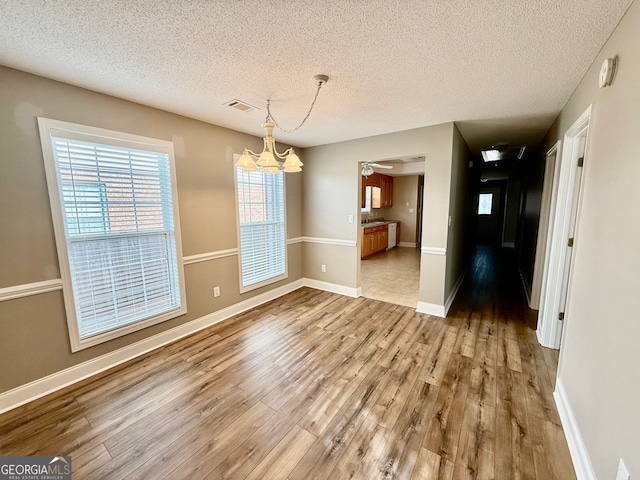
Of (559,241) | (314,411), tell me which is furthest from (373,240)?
(314,411)

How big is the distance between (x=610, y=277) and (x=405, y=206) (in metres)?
7.38

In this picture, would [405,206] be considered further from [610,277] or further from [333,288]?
[610,277]

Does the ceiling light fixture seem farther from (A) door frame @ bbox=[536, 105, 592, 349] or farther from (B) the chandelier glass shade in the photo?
(A) door frame @ bbox=[536, 105, 592, 349]

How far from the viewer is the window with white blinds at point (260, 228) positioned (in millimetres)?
3387

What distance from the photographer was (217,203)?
3.04m

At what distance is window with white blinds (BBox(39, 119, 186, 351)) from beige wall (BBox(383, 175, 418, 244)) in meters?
7.16

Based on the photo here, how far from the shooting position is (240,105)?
7.78 feet

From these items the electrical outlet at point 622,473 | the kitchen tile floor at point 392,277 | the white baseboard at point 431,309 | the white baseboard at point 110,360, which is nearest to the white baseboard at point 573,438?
the electrical outlet at point 622,473

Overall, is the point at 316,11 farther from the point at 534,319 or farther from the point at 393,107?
the point at 534,319

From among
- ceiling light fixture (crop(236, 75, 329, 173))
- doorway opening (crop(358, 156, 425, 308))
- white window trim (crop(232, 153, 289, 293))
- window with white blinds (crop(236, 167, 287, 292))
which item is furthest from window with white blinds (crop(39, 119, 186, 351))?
doorway opening (crop(358, 156, 425, 308))

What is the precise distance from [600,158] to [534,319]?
2.46 metres

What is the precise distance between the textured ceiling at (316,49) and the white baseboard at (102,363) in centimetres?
225

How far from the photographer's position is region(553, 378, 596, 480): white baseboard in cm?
128

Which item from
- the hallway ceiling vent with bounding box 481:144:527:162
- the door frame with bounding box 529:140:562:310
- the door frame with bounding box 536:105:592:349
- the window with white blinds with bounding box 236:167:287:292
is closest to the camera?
the door frame with bounding box 536:105:592:349
